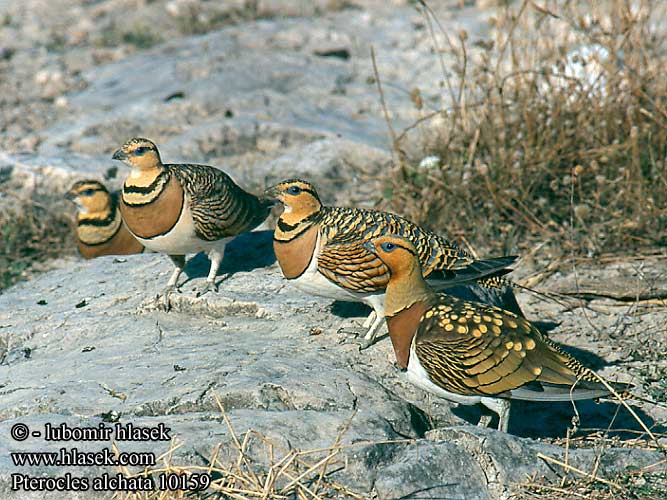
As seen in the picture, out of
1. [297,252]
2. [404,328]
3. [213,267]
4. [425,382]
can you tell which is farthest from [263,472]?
[213,267]

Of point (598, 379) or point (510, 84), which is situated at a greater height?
point (510, 84)

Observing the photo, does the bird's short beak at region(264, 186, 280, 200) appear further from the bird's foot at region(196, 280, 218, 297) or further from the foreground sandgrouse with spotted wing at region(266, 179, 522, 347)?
the bird's foot at region(196, 280, 218, 297)

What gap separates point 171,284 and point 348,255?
1403mm

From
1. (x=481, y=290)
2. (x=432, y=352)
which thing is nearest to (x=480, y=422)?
(x=432, y=352)

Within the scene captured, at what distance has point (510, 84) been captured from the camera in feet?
23.6

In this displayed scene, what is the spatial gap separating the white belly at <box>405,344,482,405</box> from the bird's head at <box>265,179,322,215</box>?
122cm

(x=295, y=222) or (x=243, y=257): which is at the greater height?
(x=295, y=222)

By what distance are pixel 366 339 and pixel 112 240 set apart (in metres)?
2.80

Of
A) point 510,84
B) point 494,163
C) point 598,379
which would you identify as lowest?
point 598,379

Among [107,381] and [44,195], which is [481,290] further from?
[44,195]

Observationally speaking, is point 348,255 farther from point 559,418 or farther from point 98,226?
point 98,226

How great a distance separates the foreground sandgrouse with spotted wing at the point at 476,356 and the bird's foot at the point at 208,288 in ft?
5.35

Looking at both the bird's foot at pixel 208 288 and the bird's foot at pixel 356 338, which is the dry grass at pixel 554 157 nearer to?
the bird's foot at pixel 208 288

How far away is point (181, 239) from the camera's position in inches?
217
